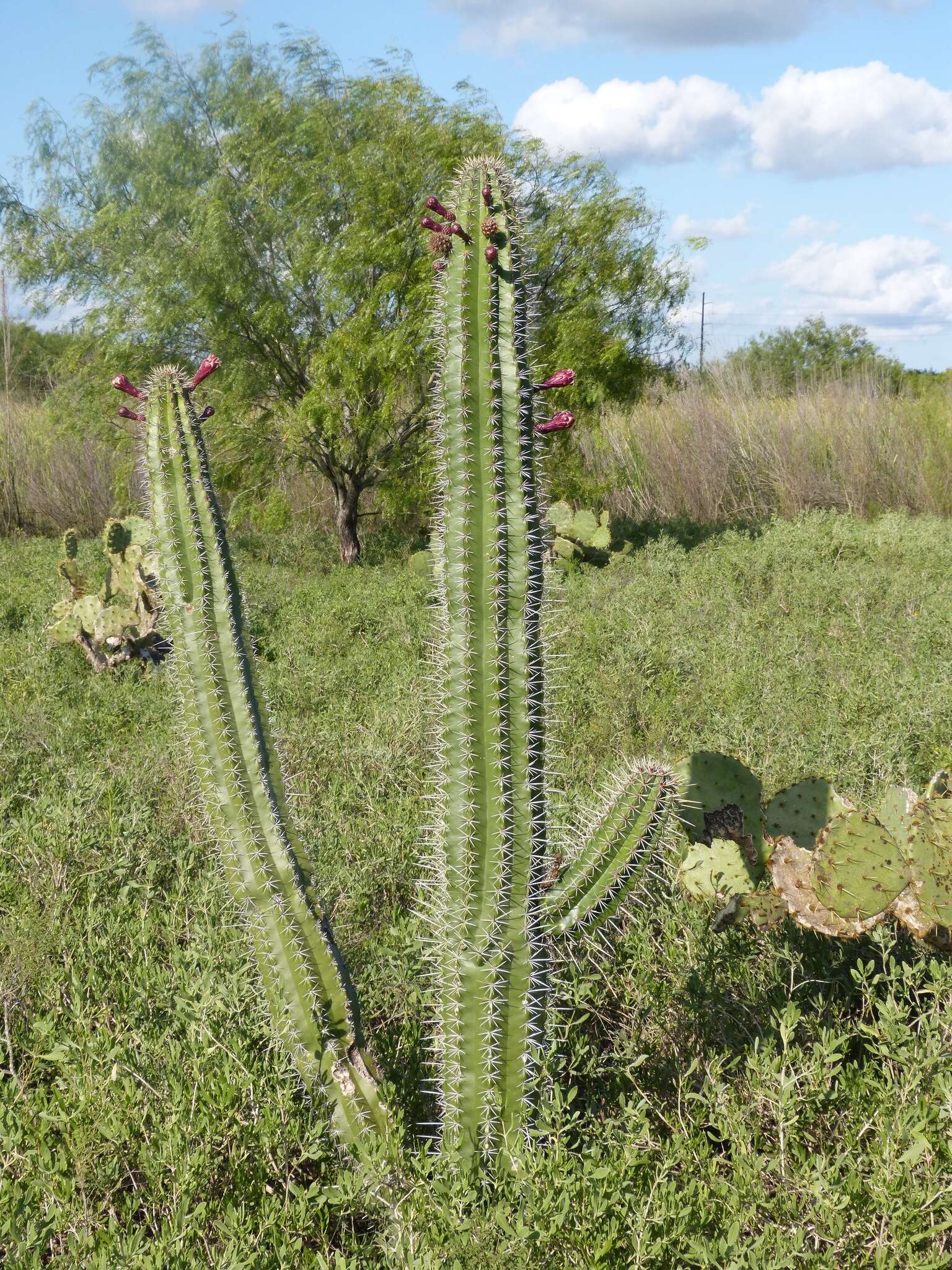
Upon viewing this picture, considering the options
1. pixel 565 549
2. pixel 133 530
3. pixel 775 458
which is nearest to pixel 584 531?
pixel 565 549

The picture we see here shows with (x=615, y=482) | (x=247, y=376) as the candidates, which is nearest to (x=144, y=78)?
(x=247, y=376)

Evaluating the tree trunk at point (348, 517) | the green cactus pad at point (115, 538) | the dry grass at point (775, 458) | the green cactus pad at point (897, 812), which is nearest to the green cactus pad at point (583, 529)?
the tree trunk at point (348, 517)

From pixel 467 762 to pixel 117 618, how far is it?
495 cm

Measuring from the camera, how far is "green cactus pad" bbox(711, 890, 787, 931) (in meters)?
2.72

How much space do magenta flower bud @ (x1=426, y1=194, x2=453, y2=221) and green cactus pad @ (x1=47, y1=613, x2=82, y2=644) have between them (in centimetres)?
519

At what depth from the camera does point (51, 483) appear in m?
13.1

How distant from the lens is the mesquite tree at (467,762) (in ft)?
6.48

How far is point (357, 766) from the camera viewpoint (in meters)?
4.29

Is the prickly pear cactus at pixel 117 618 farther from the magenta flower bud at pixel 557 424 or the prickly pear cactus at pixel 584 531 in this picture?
the magenta flower bud at pixel 557 424

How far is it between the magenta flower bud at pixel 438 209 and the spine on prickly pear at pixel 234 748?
0.58m

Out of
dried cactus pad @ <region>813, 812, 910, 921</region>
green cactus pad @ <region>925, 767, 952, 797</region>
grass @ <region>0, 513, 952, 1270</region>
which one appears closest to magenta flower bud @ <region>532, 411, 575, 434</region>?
grass @ <region>0, 513, 952, 1270</region>

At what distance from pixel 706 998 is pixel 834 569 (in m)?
6.52

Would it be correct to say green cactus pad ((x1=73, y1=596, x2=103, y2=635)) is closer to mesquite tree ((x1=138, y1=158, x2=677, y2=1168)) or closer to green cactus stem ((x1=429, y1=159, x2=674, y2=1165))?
mesquite tree ((x1=138, y1=158, x2=677, y2=1168))

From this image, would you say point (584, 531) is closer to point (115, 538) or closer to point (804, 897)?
point (115, 538)
